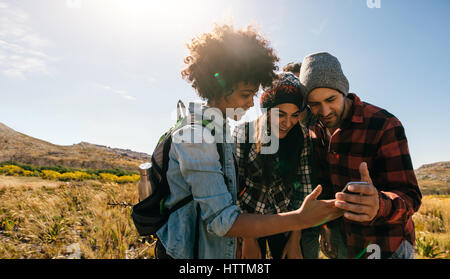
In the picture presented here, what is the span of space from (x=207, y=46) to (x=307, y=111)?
1.53 metres

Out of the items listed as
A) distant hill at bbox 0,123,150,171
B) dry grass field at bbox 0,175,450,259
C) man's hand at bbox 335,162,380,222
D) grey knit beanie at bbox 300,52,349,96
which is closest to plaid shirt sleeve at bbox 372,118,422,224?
man's hand at bbox 335,162,380,222

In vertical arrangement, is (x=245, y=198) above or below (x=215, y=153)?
below

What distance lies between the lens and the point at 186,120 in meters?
1.42

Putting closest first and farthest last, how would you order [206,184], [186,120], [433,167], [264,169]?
[206,184] < [186,120] < [264,169] < [433,167]

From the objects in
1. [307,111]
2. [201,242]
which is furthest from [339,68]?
[201,242]

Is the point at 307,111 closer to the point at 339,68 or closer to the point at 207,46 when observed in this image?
the point at 339,68

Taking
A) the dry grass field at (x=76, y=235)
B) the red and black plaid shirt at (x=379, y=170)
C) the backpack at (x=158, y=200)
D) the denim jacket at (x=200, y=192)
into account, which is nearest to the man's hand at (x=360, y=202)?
the red and black plaid shirt at (x=379, y=170)

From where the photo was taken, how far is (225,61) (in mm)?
1695

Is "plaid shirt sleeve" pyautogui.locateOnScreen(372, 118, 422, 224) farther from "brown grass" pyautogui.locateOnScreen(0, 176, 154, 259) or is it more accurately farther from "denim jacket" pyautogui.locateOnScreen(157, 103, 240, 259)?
"brown grass" pyautogui.locateOnScreen(0, 176, 154, 259)

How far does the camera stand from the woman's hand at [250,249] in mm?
2414

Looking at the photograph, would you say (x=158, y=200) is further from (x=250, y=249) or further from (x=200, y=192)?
(x=250, y=249)

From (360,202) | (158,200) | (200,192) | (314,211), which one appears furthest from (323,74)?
(158,200)

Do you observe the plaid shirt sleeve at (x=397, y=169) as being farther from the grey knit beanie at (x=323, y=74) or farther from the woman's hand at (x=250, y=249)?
the woman's hand at (x=250, y=249)

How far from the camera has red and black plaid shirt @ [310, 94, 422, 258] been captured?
5.29ft
